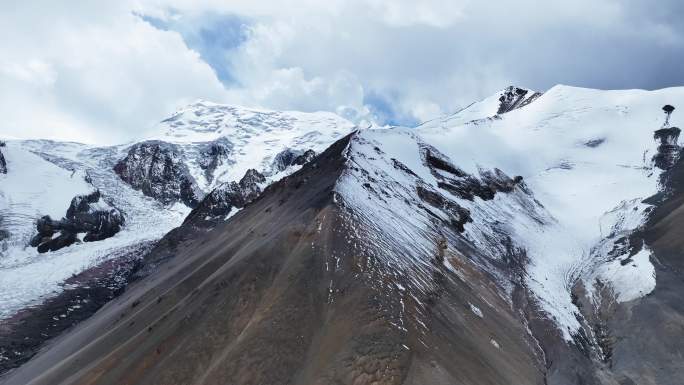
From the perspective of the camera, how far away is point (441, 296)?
41156mm

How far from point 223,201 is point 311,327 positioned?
114m

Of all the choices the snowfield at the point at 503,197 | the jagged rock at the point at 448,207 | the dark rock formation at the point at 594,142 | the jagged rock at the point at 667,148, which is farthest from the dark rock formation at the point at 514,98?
the jagged rock at the point at 448,207

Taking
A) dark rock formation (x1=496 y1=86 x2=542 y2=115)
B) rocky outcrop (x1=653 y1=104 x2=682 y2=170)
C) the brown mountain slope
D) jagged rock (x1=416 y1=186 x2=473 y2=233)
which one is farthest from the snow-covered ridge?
dark rock formation (x1=496 y1=86 x2=542 y2=115)

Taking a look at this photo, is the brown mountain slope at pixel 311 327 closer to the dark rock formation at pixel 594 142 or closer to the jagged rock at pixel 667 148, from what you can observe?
the jagged rock at pixel 667 148

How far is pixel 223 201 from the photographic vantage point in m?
144

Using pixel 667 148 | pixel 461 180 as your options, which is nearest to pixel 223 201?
pixel 461 180

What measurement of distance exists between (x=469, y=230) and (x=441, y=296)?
29.8m

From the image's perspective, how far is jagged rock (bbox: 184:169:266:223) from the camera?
141000mm

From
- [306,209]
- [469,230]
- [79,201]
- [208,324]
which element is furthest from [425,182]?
[79,201]

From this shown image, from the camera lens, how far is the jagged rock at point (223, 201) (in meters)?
141

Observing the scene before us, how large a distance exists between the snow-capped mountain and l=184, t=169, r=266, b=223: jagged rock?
29448mm

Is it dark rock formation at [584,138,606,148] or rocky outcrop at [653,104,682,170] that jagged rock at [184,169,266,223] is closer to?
dark rock formation at [584,138,606,148]

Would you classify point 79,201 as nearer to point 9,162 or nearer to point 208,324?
point 9,162

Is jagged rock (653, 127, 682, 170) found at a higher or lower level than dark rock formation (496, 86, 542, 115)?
lower
